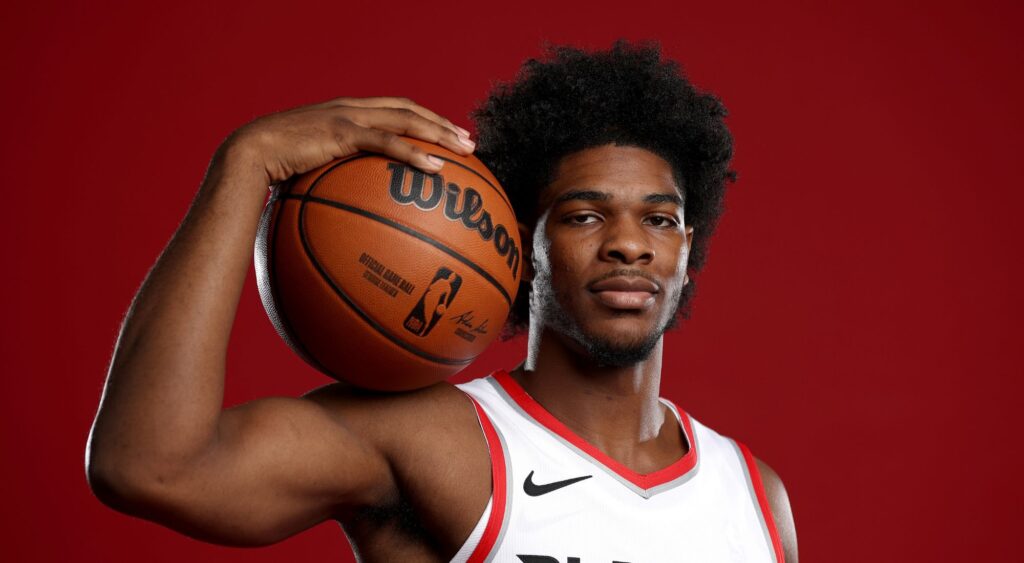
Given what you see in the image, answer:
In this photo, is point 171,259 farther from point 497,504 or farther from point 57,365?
point 57,365

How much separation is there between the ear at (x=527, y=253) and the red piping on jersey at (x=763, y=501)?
661 mm

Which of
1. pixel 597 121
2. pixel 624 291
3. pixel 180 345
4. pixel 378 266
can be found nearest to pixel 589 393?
pixel 624 291

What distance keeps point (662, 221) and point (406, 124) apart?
72 centimetres

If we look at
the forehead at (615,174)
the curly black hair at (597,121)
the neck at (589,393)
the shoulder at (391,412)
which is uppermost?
the curly black hair at (597,121)

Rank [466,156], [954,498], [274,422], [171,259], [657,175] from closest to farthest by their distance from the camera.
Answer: [171,259]
[274,422]
[466,156]
[657,175]
[954,498]

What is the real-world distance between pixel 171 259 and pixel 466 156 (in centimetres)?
54

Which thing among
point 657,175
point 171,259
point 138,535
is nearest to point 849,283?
point 657,175

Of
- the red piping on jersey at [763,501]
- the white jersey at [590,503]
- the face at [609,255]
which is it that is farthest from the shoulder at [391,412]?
the red piping on jersey at [763,501]

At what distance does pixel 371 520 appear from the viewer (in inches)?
74.1

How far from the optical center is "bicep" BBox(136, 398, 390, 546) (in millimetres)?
1502

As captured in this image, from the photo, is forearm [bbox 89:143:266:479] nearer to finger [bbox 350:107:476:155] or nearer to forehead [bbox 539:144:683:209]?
finger [bbox 350:107:476:155]

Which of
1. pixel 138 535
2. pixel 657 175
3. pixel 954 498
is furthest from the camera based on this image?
pixel 954 498
